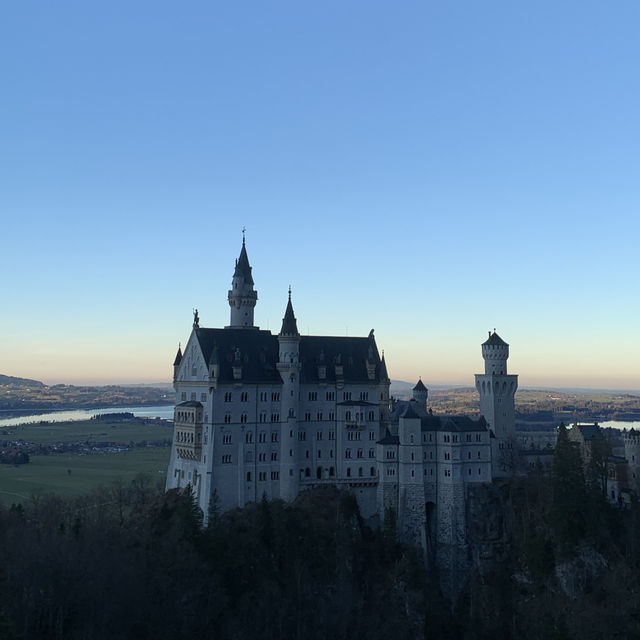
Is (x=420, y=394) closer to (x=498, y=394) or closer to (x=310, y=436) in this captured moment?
(x=498, y=394)

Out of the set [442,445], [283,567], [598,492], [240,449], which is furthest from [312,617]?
[598,492]

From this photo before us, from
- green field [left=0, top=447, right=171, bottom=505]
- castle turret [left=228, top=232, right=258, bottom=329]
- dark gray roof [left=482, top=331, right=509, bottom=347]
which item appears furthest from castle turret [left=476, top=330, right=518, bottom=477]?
green field [left=0, top=447, right=171, bottom=505]

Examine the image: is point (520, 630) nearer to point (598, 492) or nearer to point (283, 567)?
point (598, 492)

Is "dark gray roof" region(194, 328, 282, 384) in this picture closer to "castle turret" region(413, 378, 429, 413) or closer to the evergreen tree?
"castle turret" region(413, 378, 429, 413)

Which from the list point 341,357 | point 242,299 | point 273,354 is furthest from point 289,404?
point 242,299

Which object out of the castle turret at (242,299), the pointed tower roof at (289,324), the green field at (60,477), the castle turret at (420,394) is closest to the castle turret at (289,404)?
the pointed tower roof at (289,324)

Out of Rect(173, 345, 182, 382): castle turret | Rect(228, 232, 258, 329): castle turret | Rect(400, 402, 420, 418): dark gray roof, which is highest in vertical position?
Rect(228, 232, 258, 329): castle turret

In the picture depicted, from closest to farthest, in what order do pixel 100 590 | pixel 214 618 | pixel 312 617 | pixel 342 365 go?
pixel 100 590
pixel 214 618
pixel 312 617
pixel 342 365
